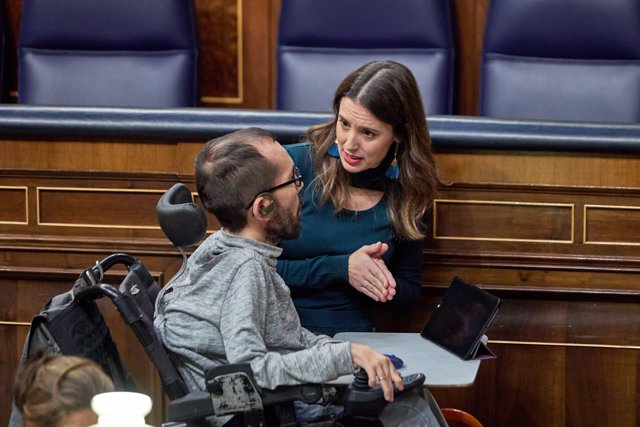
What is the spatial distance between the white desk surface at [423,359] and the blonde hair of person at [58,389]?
0.61 meters

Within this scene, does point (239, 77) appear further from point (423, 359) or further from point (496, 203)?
point (423, 359)

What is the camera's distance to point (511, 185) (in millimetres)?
2369

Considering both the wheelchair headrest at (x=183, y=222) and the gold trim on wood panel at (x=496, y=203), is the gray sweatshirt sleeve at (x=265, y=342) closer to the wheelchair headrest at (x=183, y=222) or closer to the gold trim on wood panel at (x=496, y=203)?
the wheelchair headrest at (x=183, y=222)

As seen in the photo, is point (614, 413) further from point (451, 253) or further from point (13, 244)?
point (13, 244)

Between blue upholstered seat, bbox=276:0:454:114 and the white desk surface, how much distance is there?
1.21 metres

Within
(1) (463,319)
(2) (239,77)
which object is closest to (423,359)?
(1) (463,319)

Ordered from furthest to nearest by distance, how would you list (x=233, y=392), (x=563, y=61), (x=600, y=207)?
(x=563, y=61) < (x=600, y=207) < (x=233, y=392)

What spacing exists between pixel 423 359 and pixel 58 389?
0.88m

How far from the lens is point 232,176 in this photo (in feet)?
6.13

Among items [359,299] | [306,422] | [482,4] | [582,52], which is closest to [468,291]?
[359,299]

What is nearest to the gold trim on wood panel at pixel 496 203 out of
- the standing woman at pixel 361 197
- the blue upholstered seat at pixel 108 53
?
the standing woman at pixel 361 197

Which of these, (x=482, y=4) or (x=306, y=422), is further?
(x=482, y=4)

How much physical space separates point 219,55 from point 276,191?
1862mm

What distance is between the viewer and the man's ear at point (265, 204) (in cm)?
187
